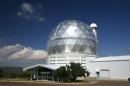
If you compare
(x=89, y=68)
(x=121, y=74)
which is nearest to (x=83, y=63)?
(x=89, y=68)

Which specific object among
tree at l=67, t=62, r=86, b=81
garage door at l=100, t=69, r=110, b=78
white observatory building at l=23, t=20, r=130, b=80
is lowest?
garage door at l=100, t=69, r=110, b=78

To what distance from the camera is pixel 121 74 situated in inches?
2564

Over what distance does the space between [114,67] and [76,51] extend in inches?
585

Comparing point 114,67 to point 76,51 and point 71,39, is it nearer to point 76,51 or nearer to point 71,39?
point 76,51

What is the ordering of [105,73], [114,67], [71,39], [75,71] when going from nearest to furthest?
[75,71]
[114,67]
[105,73]
[71,39]

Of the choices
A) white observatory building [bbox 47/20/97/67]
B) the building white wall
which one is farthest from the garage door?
white observatory building [bbox 47/20/97/67]

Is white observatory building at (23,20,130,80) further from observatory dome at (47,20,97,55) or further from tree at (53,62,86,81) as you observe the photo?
tree at (53,62,86,81)

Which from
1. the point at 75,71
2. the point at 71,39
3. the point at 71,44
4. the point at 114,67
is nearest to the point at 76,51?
the point at 71,44

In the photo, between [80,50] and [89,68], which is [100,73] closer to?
[89,68]

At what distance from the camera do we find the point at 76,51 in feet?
250

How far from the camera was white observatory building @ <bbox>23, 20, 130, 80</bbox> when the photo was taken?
69188 mm

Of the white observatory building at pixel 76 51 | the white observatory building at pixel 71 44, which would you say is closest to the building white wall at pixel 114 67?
the white observatory building at pixel 76 51

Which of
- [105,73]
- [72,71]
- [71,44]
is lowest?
[105,73]

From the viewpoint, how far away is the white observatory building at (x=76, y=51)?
69.2 meters
